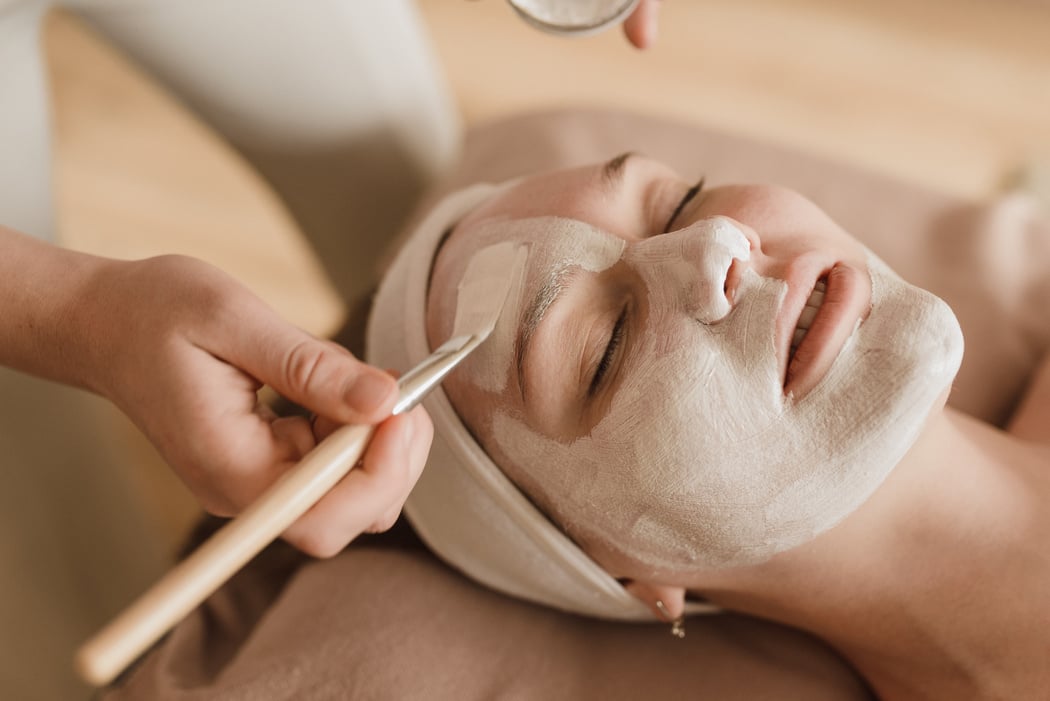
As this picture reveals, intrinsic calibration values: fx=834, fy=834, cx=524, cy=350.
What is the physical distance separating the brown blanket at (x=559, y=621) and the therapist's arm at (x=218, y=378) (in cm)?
29

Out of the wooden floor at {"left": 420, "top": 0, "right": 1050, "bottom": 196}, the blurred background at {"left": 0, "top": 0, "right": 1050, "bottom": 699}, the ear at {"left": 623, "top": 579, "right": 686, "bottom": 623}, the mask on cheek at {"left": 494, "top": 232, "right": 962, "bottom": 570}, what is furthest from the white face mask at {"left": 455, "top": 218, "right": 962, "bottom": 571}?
the wooden floor at {"left": 420, "top": 0, "right": 1050, "bottom": 196}

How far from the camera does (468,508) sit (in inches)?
36.2

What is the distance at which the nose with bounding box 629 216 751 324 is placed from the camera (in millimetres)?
732

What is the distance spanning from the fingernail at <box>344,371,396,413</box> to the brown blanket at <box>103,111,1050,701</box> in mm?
413

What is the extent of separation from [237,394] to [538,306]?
28 centimetres

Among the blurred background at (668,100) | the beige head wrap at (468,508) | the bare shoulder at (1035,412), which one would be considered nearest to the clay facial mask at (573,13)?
the beige head wrap at (468,508)

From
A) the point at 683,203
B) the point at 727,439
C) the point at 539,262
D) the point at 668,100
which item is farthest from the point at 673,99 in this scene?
the point at 727,439

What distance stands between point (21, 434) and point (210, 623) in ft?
1.09

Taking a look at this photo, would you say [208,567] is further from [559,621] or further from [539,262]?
[559,621]

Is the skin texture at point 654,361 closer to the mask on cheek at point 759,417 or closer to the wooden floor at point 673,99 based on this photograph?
the mask on cheek at point 759,417

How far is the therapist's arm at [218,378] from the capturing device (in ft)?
2.05

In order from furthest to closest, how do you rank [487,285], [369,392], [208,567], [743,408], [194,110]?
Result: [194,110] → [487,285] → [743,408] → [369,392] → [208,567]

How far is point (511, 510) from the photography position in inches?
34.9

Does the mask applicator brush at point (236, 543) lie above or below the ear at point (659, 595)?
above
